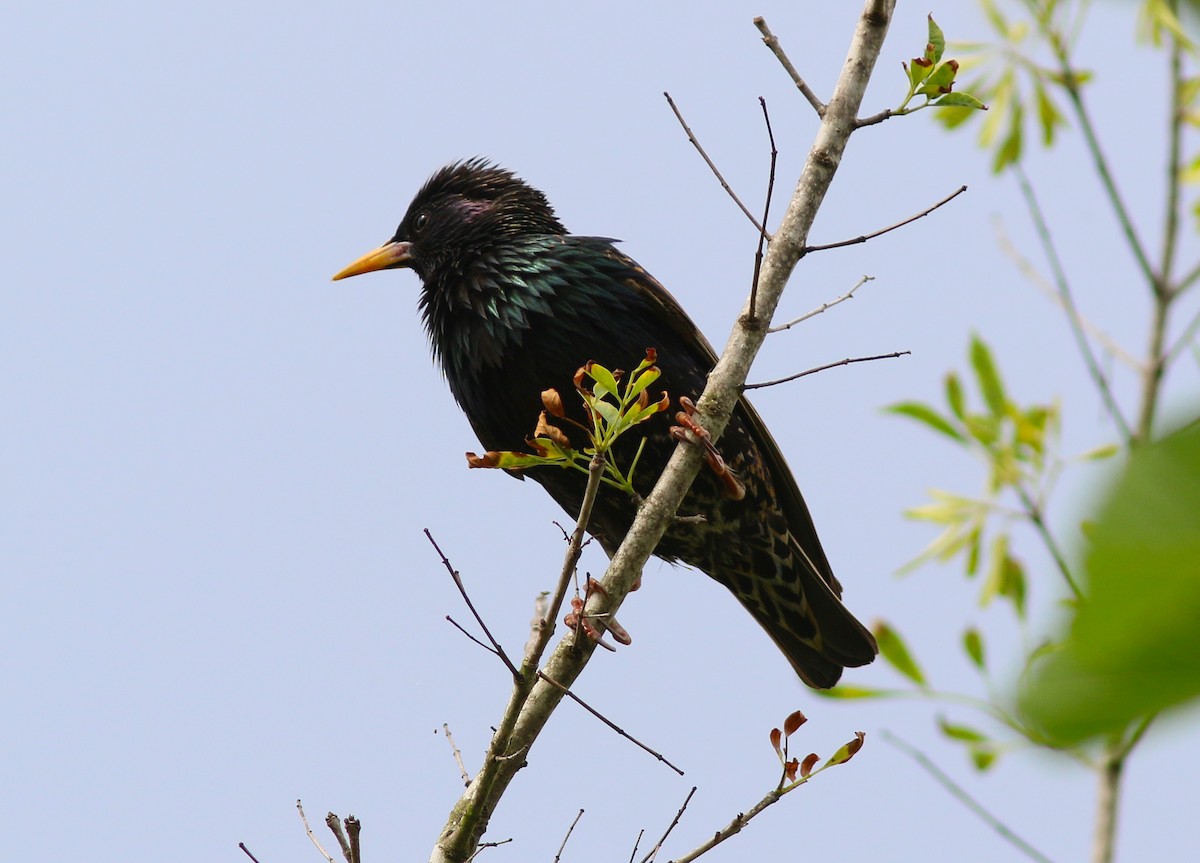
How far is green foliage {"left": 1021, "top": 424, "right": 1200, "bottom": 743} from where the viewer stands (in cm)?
33

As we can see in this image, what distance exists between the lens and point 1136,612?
347mm

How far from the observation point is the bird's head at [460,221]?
5117mm

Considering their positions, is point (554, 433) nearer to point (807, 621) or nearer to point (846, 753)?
point (846, 753)

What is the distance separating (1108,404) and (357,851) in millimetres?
1880

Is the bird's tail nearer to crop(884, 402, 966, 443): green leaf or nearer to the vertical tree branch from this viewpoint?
the vertical tree branch

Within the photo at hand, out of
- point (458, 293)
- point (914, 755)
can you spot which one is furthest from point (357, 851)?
point (458, 293)

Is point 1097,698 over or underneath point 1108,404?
underneath

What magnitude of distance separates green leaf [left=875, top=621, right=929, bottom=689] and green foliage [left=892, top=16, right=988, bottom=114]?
6.18 ft

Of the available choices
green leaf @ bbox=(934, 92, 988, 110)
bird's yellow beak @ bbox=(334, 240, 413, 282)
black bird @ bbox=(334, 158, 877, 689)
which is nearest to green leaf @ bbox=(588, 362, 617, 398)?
green leaf @ bbox=(934, 92, 988, 110)

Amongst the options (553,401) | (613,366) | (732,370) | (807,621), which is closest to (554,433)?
(553,401)

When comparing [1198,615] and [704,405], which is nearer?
[1198,615]

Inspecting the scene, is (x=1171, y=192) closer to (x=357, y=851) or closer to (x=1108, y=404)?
(x=1108, y=404)

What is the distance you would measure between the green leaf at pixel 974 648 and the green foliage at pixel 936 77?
182 centimetres

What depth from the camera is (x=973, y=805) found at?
1805 mm
